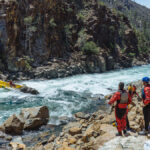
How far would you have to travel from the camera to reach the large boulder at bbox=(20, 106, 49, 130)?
27.0 feet

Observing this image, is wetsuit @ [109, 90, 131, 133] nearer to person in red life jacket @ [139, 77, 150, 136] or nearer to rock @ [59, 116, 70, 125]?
person in red life jacket @ [139, 77, 150, 136]

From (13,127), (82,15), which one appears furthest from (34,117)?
(82,15)

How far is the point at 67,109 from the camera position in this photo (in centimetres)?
1127

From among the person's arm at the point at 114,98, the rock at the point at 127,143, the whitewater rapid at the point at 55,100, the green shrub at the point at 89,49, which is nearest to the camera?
the rock at the point at 127,143

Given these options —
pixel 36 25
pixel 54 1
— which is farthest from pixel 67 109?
pixel 54 1

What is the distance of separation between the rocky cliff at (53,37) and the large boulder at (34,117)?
13.8 metres

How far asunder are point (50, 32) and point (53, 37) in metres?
0.90

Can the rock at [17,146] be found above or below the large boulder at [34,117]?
below

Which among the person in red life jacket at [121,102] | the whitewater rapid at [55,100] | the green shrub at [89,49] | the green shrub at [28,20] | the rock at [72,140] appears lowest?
the whitewater rapid at [55,100]

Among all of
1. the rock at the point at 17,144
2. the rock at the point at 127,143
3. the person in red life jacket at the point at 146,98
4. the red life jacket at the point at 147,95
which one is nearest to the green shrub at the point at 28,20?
the rock at the point at 17,144

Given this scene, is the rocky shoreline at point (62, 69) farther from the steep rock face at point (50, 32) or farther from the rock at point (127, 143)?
the rock at point (127, 143)

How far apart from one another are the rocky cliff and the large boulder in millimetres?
13756

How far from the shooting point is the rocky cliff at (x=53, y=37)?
71.8 feet

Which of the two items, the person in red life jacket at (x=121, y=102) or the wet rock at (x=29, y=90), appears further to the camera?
the wet rock at (x=29, y=90)
